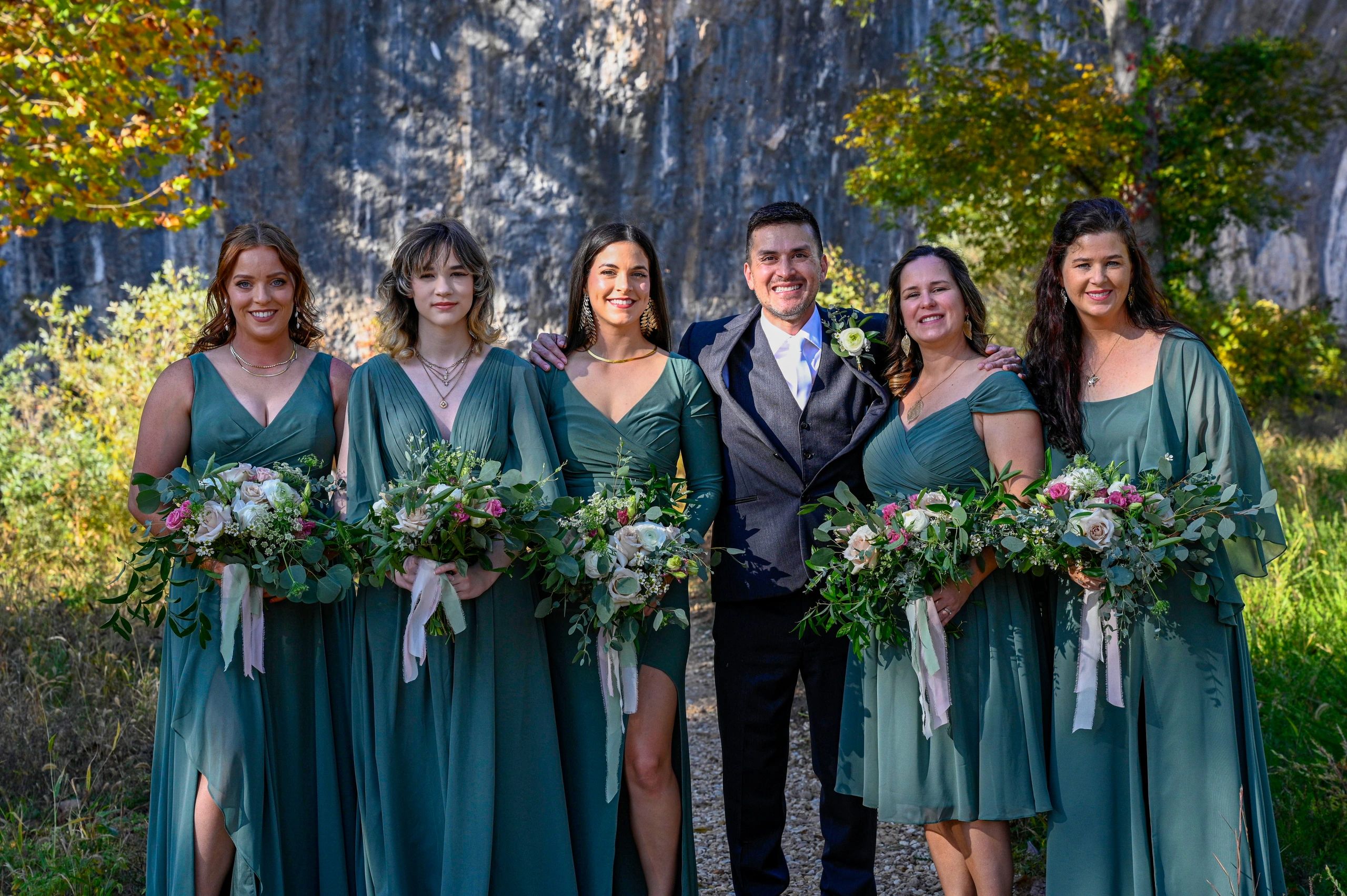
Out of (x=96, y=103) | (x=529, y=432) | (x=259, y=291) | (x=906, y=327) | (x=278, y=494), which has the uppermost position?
(x=96, y=103)

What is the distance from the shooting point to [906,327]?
3.78 metres

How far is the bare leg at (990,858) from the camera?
335 centimetres

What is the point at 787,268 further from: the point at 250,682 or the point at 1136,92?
the point at 1136,92

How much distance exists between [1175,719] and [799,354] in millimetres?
1672

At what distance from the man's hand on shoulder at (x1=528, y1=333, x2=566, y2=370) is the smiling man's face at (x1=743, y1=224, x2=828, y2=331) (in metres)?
0.70

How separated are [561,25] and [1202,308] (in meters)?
10.4

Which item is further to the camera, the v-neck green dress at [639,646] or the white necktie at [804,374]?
the white necktie at [804,374]

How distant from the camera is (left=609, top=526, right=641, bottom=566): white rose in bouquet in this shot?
11.0 ft

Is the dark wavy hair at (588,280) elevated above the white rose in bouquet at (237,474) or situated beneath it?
elevated above

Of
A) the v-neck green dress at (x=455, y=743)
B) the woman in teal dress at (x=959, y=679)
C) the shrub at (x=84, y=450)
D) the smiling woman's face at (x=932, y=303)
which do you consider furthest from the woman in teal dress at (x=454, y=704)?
the shrub at (x=84, y=450)

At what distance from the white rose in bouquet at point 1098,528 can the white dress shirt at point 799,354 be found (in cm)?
113

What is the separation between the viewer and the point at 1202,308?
13.5m

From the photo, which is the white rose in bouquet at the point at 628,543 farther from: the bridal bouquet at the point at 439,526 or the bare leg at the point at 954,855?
the bare leg at the point at 954,855

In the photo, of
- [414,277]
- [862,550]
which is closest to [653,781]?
[862,550]
